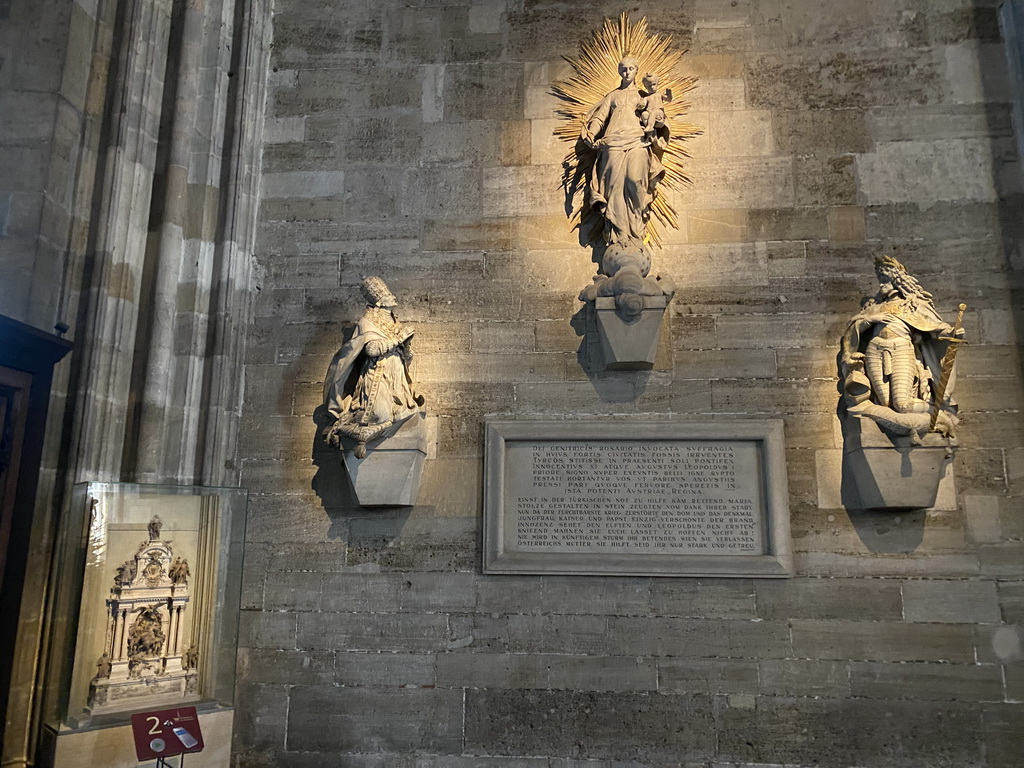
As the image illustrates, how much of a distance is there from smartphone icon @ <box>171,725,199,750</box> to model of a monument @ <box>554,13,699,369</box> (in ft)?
9.09

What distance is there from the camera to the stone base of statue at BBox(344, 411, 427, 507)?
445 cm

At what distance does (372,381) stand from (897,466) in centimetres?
283

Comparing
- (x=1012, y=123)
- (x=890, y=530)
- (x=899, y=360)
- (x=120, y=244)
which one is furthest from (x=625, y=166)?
(x=120, y=244)

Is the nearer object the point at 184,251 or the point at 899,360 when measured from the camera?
the point at 899,360

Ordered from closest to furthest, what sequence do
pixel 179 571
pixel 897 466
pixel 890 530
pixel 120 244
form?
pixel 179 571 < pixel 897 466 < pixel 890 530 < pixel 120 244

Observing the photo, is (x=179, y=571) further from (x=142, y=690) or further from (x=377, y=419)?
(x=377, y=419)

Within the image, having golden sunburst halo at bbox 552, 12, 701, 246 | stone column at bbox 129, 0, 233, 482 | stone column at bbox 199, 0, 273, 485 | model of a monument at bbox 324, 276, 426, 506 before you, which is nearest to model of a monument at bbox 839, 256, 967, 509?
golden sunburst halo at bbox 552, 12, 701, 246

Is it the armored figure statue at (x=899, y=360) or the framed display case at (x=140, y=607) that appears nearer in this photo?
the framed display case at (x=140, y=607)

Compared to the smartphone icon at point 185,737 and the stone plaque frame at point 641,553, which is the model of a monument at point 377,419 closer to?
the stone plaque frame at point 641,553

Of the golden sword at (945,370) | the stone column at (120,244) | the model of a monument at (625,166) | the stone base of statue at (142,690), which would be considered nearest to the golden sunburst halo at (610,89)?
the model of a monument at (625,166)

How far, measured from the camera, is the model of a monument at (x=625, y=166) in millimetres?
4512

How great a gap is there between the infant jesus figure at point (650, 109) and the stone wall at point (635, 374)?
35cm

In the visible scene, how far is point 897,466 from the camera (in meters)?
4.15

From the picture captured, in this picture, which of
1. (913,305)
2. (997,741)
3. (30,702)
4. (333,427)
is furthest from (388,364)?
(997,741)
